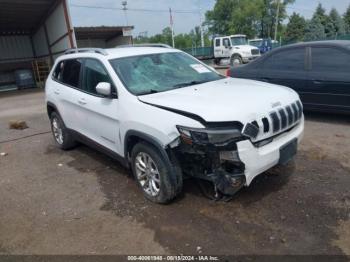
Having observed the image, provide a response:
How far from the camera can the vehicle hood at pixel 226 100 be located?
313 cm

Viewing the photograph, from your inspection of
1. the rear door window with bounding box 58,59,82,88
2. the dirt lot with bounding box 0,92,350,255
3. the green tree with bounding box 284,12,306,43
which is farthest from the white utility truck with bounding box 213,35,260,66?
the green tree with bounding box 284,12,306,43

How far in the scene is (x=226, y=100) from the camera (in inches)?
133

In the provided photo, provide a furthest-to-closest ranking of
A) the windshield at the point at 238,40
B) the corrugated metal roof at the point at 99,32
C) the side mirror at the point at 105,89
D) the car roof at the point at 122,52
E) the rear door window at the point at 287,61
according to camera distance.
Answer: the windshield at the point at 238,40
the corrugated metal roof at the point at 99,32
the rear door window at the point at 287,61
the car roof at the point at 122,52
the side mirror at the point at 105,89

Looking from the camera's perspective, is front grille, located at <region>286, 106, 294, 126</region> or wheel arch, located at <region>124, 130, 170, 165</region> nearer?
wheel arch, located at <region>124, 130, 170, 165</region>

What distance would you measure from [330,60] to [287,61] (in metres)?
0.87

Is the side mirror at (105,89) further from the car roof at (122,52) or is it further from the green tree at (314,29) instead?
the green tree at (314,29)

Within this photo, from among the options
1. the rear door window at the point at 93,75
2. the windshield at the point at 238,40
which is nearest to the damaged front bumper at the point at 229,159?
the rear door window at the point at 93,75

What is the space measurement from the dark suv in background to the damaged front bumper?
333cm

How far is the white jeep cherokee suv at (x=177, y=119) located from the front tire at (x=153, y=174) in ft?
0.04

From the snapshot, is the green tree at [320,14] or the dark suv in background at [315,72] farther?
the green tree at [320,14]

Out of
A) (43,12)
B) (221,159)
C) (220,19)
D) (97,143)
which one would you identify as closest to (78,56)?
(97,143)

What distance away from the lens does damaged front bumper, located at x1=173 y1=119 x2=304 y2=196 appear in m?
3.06

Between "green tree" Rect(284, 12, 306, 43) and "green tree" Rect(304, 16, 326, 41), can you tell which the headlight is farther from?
"green tree" Rect(284, 12, 306, 43)

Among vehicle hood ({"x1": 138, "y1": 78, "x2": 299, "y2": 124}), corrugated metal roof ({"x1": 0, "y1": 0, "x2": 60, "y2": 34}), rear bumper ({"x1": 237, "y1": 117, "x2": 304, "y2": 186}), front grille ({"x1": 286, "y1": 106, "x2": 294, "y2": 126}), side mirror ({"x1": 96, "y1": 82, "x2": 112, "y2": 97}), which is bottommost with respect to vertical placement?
rear bumper ({"x1": 237, "y1": 117, "x2": 304, "y2": 186})
